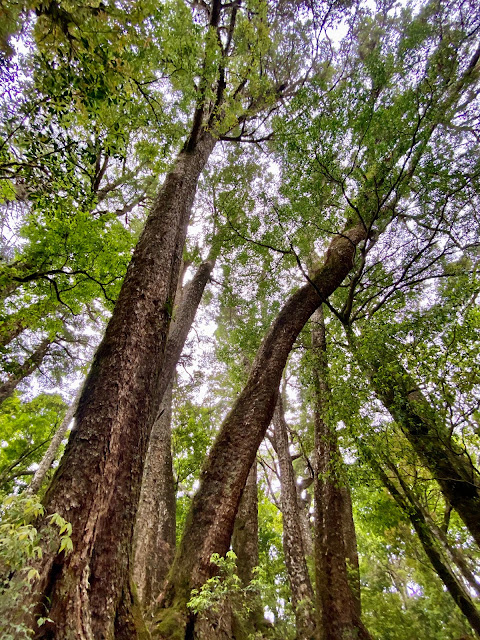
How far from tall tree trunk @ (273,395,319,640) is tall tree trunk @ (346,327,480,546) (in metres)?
3.31

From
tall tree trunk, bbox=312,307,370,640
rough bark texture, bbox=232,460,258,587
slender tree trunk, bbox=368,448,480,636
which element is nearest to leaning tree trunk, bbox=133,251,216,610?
rough bark texture, bbox=232,460,258,587

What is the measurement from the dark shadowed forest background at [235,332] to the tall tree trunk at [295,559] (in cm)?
4

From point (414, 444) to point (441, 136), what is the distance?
6.61 m

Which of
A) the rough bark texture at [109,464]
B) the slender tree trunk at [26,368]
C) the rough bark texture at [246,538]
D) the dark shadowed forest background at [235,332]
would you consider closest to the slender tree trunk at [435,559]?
the dark shadowed forest background at [235,332]

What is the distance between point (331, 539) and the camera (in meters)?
5.51

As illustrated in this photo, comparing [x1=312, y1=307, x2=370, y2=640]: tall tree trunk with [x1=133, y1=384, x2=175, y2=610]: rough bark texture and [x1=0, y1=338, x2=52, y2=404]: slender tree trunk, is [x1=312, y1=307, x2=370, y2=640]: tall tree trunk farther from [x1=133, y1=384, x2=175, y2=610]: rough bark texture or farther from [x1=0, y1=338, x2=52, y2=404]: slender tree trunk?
[x1=0, y1=338, x2=52, y2=404]: slender tree trunk

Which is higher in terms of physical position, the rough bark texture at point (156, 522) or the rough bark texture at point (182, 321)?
the rough bark texture at point (182, 321)

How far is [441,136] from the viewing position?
6.86 m

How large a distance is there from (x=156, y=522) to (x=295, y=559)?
3.25m

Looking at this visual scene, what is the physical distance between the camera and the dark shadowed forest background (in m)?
2.58

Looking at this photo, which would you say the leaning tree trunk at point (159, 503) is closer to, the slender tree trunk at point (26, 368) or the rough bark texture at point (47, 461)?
the rough bark texture at point (47, 461)

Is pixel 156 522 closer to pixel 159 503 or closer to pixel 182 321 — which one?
pixel 159 503

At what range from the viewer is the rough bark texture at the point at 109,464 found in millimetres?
2039

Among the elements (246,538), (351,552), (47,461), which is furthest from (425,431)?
(47,461)
